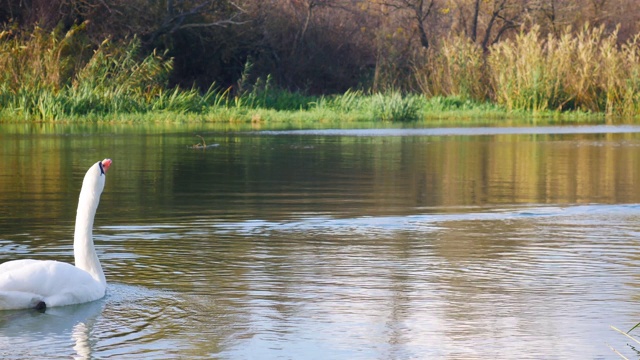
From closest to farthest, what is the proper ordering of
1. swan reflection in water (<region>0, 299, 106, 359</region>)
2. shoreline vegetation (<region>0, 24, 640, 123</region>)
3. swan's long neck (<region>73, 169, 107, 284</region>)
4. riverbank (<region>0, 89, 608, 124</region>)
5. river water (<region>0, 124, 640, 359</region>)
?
swan reflection in water (<region>0, 299, 106, 359</region>) → river water (<region>0, 124, 640, 359</region>) → swan's long neck (<region>73, 169, 107, 284</region>) → riverbank (<region>0, 89, 608, 124</region>) → shoreline vegetation (<region>0, 24, 640, 123</region>)

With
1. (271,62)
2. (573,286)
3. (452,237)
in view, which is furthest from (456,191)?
(271,62)

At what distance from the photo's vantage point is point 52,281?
6.73m

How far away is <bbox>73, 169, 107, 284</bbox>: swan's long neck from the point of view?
23.6 feet

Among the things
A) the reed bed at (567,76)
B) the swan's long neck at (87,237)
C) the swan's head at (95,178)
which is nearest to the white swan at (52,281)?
the swan's long neck at (87,237)

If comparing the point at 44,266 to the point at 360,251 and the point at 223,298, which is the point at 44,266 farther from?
Answer: the point at 360,251

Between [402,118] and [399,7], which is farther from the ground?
[399,7]

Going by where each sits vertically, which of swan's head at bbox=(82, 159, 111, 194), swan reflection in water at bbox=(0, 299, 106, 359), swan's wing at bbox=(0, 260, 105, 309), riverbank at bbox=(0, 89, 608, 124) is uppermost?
riverbank at bbox=(0, 89, 608, 124)

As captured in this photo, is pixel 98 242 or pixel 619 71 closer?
pixel 98 242

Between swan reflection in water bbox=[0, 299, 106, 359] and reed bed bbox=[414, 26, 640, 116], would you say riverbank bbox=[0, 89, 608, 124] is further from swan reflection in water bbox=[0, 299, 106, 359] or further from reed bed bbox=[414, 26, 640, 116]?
swan reflection in water bbox=[0, 299, 106, 359]

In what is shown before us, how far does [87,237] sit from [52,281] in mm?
575

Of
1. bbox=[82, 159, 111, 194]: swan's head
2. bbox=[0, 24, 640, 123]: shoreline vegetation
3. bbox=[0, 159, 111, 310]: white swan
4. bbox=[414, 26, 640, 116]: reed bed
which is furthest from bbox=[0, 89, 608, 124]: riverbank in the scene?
bbox=[0, 159, 111, 310]: white swan

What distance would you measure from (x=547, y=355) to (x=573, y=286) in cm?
193

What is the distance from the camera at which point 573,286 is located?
301 inches

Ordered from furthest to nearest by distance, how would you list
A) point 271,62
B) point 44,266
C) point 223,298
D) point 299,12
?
A: point 299,12 < point 271,62 < point 223,298 < point 44,266
